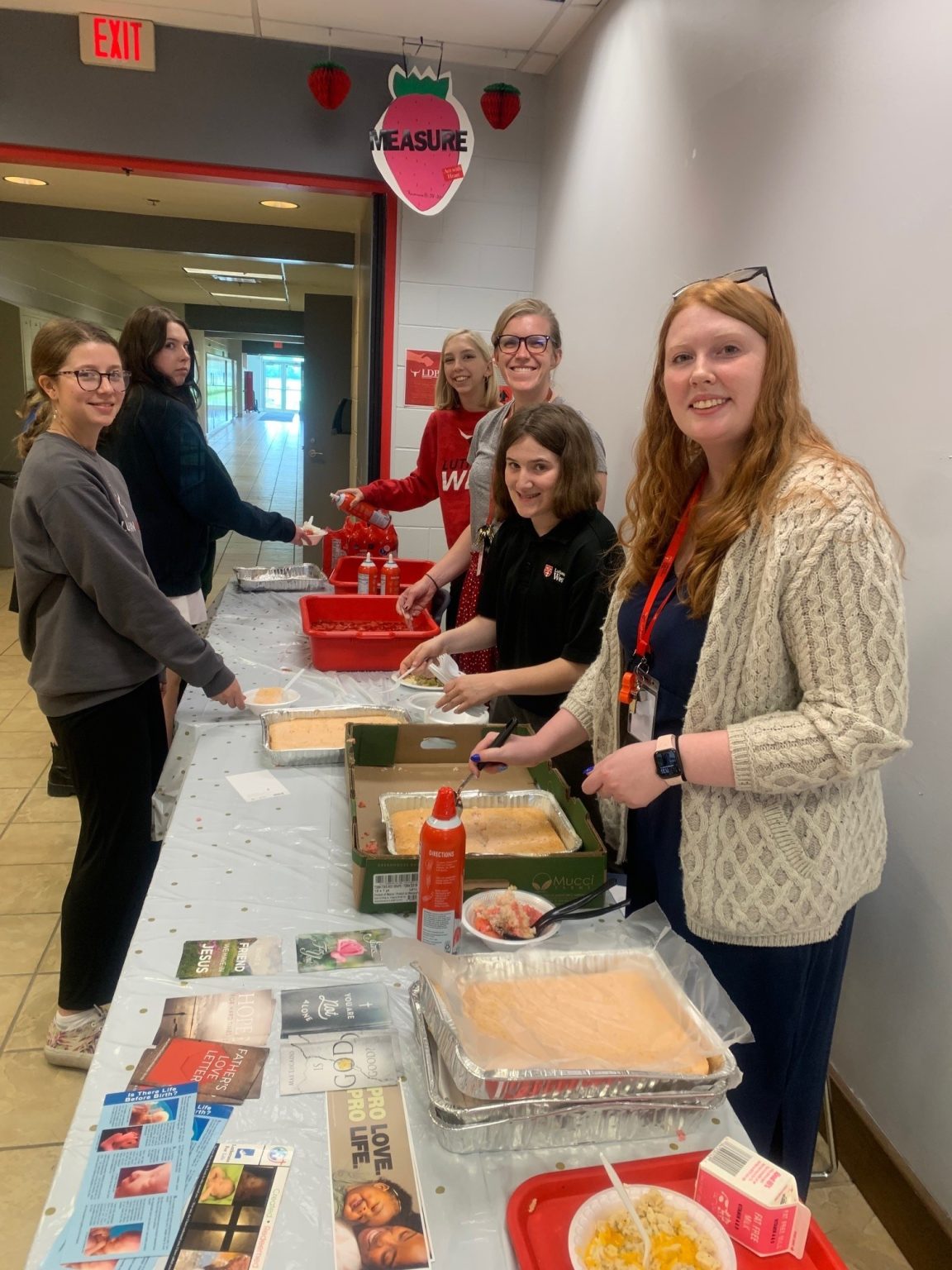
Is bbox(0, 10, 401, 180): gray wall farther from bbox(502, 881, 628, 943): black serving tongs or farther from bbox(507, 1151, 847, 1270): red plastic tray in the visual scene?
bbox(507, 1151, 847, 1270): red plastic tray

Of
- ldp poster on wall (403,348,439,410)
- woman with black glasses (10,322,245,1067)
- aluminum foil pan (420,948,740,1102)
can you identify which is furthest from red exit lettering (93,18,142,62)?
aluminum foil pan (420,948,740,1102)

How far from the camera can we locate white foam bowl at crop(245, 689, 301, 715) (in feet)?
7.29

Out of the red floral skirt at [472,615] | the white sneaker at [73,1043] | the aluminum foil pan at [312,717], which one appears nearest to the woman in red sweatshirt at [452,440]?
the red floral skirt at [472,615]

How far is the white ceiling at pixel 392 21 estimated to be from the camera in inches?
132

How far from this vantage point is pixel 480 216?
13.6ft

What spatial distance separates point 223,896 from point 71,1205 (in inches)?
21.7

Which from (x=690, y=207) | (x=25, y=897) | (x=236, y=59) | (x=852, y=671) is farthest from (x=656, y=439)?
(x=236, y=59)

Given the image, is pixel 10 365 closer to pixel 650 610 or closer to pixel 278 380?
pixel 650 610

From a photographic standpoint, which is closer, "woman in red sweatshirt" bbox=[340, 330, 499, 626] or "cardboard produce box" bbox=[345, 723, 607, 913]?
"cardboard produce box" bbox=[345, 723, 607, 913]

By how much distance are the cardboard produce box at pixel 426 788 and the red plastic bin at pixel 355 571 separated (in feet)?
4.82

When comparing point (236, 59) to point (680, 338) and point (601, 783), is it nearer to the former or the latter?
point (680, 338)

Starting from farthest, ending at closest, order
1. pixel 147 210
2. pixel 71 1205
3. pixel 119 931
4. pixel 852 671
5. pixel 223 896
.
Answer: pixel 147 210, pixel 119 931, pixel 223 896, pixel 852 671, pixel 71 1205

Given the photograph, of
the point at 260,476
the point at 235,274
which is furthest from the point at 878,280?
the point at 260,476

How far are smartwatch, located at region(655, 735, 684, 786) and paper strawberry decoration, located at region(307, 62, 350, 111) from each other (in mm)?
3496
